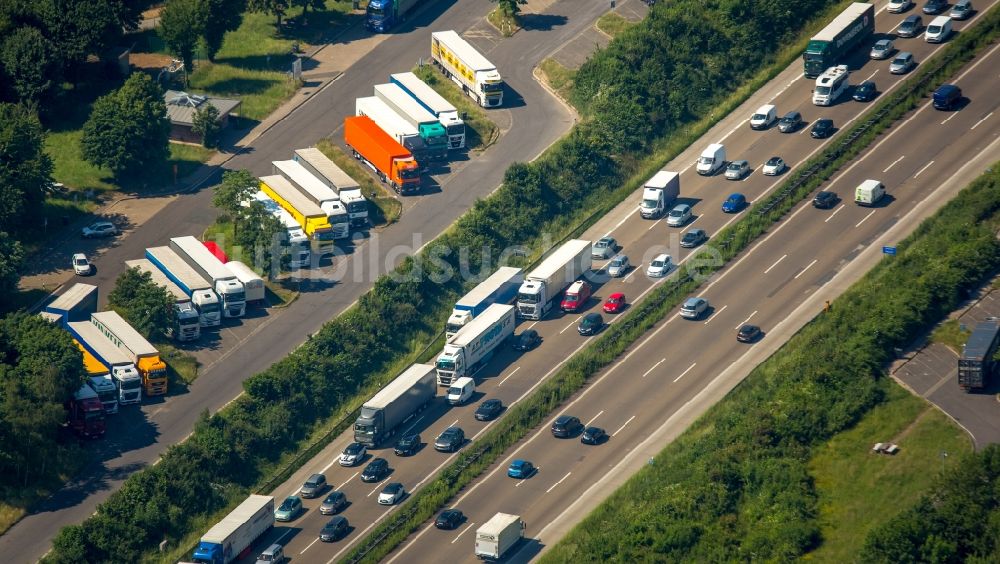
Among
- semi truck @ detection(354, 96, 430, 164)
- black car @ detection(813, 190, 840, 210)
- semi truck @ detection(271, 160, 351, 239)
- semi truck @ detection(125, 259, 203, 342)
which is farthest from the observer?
Result: semi truck @ detection(354, 96, 430, 164)

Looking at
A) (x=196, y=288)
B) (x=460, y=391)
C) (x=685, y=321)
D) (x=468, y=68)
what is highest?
(x=196, y=288)

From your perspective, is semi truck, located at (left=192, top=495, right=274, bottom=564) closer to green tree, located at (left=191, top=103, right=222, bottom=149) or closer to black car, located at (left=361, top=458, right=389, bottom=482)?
black car, located at (left=361, top=458, right=389, bottom=482)

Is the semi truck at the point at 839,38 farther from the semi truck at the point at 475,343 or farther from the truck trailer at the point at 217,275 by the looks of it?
the truck trailer at the point at 217,275

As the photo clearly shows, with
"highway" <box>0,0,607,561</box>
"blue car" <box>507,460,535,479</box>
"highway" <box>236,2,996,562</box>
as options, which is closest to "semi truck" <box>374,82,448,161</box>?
"highway" <box>0,0,607,561</box>

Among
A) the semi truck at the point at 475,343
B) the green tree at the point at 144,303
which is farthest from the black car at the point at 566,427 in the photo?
the green tree at the point at 144,303

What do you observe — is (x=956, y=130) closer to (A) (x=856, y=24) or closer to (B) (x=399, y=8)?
(A) (x=856, y=24)

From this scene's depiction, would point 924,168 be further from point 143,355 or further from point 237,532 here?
point 237,532

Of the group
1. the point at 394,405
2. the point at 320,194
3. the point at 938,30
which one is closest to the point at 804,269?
the point at 394,405
